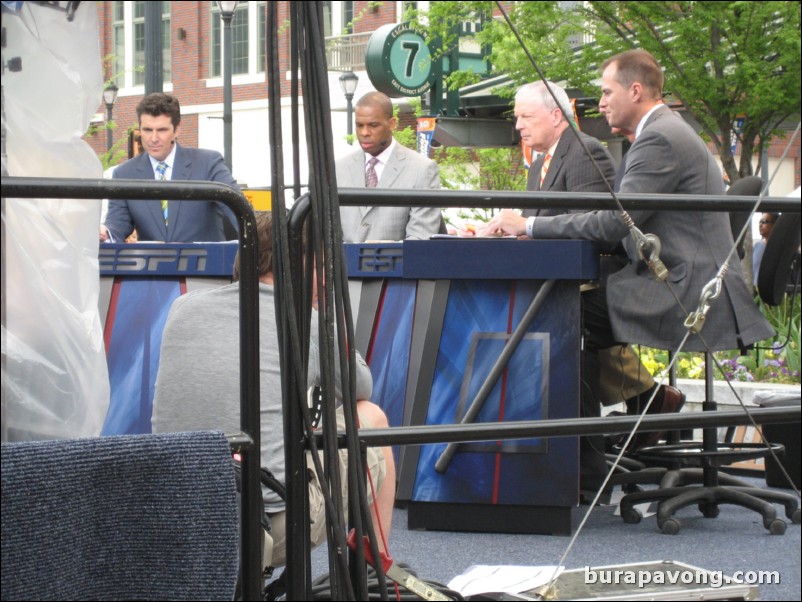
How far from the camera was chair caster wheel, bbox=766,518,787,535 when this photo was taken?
4.44m

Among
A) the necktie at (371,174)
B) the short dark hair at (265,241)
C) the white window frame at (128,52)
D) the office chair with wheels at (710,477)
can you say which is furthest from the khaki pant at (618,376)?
the white window frame at (128,52)

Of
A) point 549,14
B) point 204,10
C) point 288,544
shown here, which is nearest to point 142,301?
point 288,544

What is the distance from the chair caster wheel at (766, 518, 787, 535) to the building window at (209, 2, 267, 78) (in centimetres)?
2966

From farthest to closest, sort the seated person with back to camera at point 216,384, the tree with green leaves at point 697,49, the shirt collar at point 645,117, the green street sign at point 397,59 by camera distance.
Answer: the green street sign at point 397,59 < the tree with green leaves at point 697,49 < the shirt collar at point 645,117 < the seated person with back to camera at point 216,384

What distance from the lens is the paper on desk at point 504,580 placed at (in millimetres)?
2920

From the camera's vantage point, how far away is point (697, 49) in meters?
12.3

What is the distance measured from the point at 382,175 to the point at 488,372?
2.34 m

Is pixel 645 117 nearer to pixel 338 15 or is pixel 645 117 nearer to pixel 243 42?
pixel 338 15

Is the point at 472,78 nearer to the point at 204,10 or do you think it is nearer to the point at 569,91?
the point at 569,91

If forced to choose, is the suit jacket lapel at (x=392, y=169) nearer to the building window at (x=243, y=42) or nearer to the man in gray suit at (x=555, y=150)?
the man in gray suit at (x=555, y=150)

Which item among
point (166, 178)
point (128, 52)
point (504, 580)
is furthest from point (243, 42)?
point (504, 580)

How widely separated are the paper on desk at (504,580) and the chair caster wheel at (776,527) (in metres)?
1.62

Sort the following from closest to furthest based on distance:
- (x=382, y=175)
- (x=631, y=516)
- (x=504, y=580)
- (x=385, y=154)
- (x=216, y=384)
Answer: (x=504, y=580)
(x=216, y=384)
(x=631, y=516)
(x=382, y=175)
(x=385, y=154)

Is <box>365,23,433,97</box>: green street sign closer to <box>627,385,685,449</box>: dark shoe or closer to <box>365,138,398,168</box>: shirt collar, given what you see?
<box>365,138,398,168</box>: shirt collar
